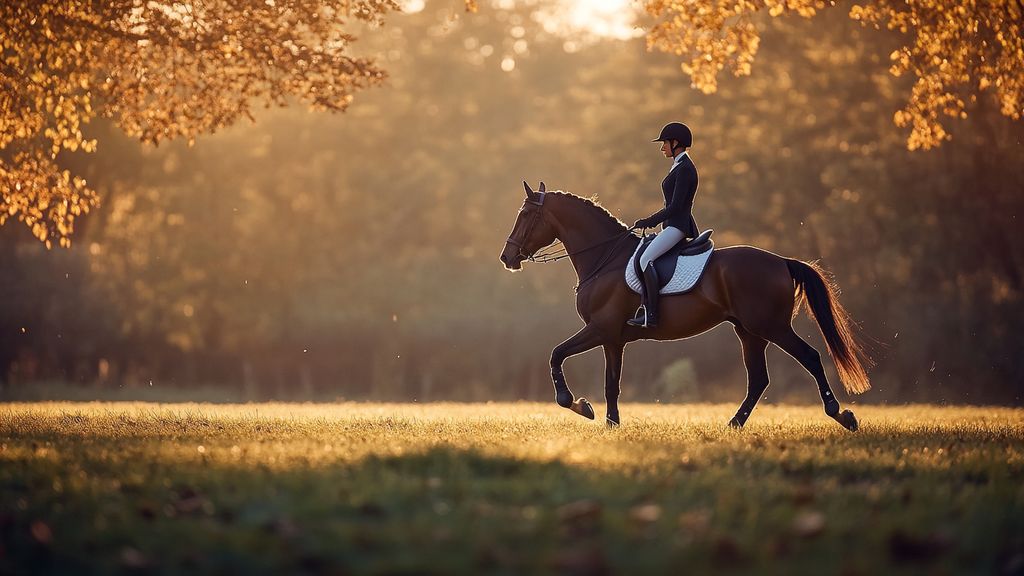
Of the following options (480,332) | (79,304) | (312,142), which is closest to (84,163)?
(79,304)

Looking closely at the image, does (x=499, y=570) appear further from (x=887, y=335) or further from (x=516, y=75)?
(x=516, y=75)

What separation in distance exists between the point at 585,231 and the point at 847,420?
163 inches

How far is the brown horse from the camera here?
15.2 metres

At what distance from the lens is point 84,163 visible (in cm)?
4812

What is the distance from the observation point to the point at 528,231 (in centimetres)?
1641

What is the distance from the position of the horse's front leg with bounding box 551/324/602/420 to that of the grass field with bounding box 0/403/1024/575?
1793 millimetres

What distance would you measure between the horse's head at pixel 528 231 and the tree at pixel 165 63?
3.66 m

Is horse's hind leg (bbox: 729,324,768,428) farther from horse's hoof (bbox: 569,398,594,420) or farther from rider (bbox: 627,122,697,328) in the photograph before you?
horse's hoof (bbox: 569,398,594,420)

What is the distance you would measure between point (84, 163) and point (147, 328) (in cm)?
754

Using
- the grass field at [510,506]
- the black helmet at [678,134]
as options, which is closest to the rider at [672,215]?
the black helmet at [678,134]

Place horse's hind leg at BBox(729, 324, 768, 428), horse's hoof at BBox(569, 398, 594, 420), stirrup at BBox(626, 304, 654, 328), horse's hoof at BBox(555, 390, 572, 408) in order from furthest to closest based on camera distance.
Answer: horse's hind leg at BBox(729, 324, 768, 428) → horse's hoof at BBox(555, 390, 572, 408) → horse's hoof at BBox(569, 398, 594, 420) → stirrup at BBox(626, 304, 654, 328)

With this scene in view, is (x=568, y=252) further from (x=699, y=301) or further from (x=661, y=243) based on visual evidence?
(x=699, y=301)

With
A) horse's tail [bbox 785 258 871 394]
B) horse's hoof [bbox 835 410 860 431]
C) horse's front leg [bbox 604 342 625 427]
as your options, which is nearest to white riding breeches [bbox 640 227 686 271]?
horse's front leg [bbox 604 342 625 427]

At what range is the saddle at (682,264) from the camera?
1527cm
